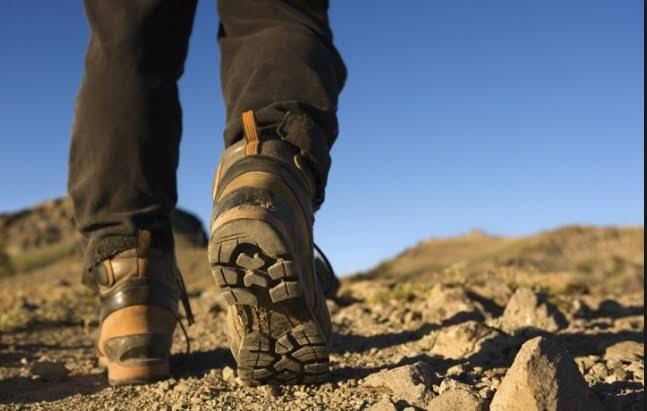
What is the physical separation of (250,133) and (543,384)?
94 centimetres

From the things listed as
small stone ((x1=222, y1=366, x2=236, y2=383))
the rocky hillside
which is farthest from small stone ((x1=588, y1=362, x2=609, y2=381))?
the rocky hillside

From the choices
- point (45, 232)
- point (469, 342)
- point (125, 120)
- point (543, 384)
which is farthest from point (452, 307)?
point (45, 232)

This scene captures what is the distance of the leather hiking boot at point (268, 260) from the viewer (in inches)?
64.9

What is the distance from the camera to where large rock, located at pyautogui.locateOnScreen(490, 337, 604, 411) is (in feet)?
4.51

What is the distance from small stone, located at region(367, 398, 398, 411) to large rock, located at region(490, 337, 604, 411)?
221mm

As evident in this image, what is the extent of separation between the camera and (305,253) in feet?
5.98

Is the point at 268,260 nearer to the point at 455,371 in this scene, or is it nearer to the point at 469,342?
the point at 455,371

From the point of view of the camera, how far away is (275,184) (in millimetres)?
1751

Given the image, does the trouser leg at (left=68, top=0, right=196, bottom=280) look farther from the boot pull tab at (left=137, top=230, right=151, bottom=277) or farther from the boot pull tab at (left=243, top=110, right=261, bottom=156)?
the boot pull tab at (left=243, top=110, right=261, bottom=156)

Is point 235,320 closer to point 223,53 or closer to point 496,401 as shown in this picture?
point 496,401

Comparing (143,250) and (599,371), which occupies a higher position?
(143,250)

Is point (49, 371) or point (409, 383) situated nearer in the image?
point (409, 383)

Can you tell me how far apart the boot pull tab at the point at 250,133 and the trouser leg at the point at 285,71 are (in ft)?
0.11

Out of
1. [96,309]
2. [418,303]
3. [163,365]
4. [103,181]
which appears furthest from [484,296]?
[96,309]
